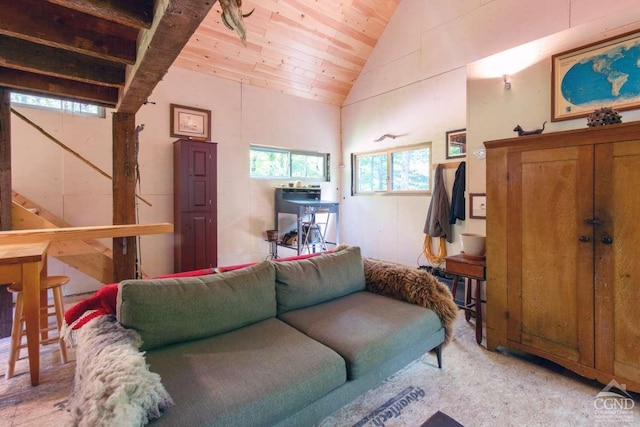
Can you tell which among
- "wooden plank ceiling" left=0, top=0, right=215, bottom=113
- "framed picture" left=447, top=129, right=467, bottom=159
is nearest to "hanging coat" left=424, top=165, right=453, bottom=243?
"framed picture" left=447, top=129, right=467, bottom=159

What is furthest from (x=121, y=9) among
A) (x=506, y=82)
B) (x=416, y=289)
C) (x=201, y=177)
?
(x=506, y=82)

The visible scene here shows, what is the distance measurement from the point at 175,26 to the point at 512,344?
295cm

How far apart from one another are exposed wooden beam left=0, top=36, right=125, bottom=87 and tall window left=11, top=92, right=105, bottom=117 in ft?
4.26

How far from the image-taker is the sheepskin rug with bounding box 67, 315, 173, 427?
947 mm

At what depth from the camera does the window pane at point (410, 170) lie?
15.4ft

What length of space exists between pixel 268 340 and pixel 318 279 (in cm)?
62

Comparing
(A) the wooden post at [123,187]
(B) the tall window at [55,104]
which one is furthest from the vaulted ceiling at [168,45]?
(B) the tall window at [55,104]

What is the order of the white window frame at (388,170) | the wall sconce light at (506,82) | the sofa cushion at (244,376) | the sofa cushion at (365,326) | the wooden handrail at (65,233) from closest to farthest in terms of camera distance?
the sofa cushion at (244,376) < the sofa cushion at (365,326) < the wooden handrail at (65,233) < the wall sconce light at (506,82) < the white window frame at (388,170)

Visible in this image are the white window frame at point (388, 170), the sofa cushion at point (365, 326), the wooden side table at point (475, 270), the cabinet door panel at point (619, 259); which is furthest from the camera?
the white window frame at point (388, 170)

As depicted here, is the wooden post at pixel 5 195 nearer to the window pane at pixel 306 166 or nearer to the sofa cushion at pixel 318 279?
the sofa cushion at pixel 318 279

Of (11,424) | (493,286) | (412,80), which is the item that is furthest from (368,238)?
(11,424)

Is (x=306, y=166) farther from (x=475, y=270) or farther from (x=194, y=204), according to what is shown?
(x=475, y=270)

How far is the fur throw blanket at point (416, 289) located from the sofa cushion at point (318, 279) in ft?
0.45

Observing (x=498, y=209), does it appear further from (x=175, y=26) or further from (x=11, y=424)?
(x=11, y=424)
